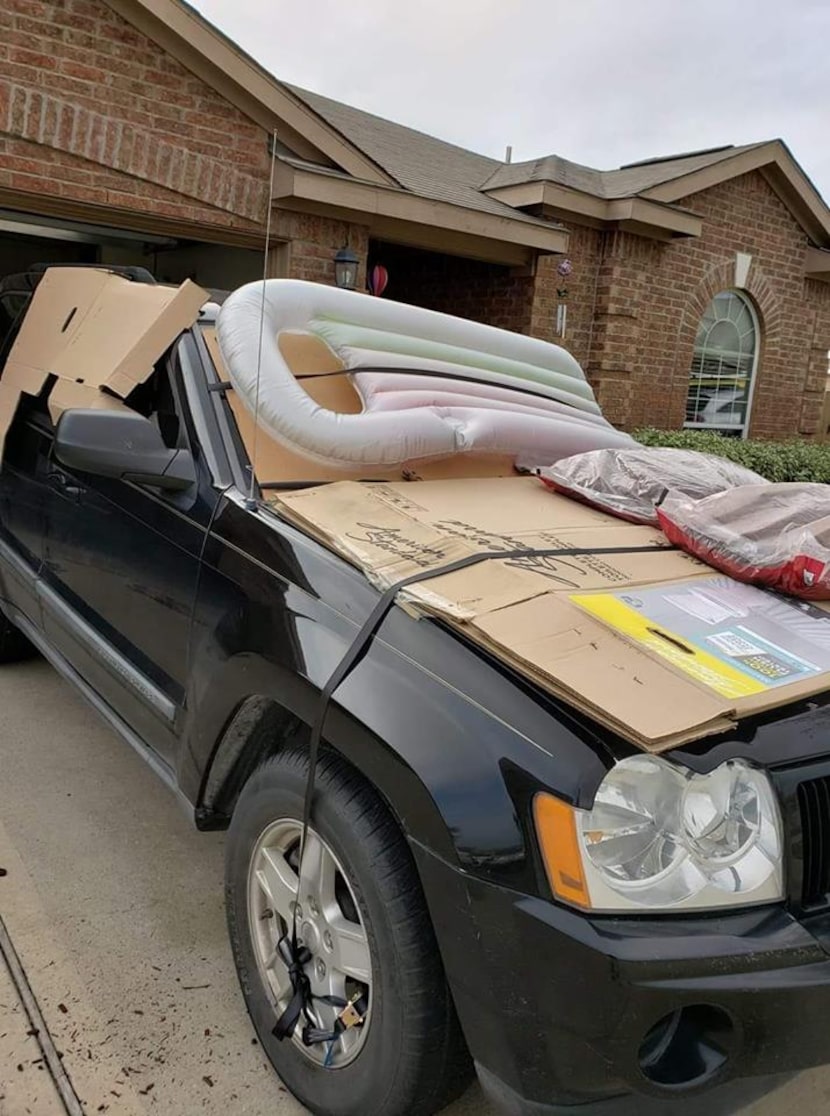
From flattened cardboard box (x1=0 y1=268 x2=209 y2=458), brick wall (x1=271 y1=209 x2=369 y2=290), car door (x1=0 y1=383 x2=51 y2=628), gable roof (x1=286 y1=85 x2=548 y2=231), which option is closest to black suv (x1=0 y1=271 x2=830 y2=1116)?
flattened cardboard box (x1=0 y1=268 x2=209 y2=458)

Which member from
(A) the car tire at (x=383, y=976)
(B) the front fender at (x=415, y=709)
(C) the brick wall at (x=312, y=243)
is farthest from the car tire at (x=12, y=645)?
(C) the brick wall at (x=312, y=243)

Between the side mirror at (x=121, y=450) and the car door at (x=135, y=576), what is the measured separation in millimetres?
61

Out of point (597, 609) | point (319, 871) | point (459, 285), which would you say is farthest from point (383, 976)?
point (459, 285)

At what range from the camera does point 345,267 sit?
7.25 metres

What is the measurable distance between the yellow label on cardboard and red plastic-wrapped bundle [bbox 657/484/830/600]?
1.66ft

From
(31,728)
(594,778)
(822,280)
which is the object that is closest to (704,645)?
(594,778)

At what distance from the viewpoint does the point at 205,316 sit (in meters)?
2.98

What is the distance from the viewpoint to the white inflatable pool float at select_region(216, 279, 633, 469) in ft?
8.14

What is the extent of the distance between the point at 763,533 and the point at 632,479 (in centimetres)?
56

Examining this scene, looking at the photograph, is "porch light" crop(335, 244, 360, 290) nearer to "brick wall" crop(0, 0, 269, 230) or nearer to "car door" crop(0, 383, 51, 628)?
"brick wall" crop(0, 0, 269, 230)

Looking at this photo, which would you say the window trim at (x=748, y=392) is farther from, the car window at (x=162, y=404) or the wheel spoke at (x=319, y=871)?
the wheel spoke at (x=319, y=871)

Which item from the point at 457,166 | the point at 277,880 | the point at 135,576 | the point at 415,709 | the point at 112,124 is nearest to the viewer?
the point at 415,709

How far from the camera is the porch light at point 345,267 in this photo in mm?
7227

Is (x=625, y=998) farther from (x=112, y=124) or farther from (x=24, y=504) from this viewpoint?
(x=112, y=124)
